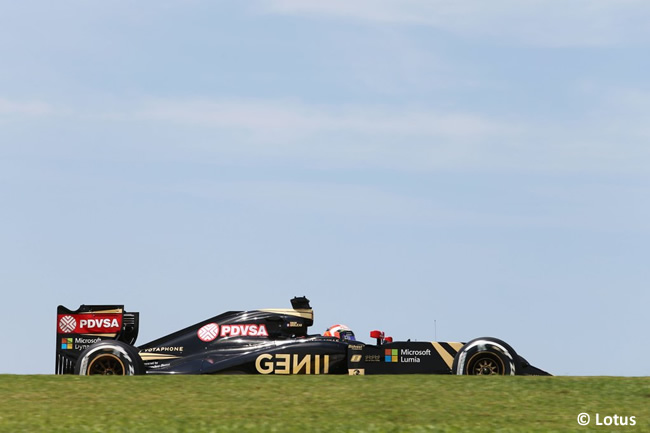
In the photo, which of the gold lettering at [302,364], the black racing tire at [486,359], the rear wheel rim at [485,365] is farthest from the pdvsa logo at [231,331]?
the rear wheel rim at [485,365]

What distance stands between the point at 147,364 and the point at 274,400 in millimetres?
6335

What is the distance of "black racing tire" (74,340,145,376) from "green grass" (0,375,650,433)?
1.37 meters

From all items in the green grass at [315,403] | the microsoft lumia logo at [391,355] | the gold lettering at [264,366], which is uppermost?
the microsoft lumia logo at [391,355]

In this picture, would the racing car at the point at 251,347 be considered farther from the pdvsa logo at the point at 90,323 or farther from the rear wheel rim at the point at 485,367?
the rear wheel rim at the point at 485,367

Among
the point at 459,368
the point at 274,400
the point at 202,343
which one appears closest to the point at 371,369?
the point at 459,368

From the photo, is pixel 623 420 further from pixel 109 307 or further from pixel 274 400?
pixel 109 307

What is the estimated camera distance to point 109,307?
16.5 m

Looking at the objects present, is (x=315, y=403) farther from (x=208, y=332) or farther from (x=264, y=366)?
(x=208, y=332)

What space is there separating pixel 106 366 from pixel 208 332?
2.74m

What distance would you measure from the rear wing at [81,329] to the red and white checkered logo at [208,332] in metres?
1.54

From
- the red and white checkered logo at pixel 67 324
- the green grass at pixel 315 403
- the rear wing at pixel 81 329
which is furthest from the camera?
the red and white checkered logo at pixel 67 324

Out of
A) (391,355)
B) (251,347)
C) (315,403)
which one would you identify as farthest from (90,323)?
(315,403)

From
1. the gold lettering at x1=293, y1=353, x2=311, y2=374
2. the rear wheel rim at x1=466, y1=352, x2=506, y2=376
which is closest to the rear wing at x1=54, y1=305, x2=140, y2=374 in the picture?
the gold lettering at x1=293, y1=353, x2=311, y2=374

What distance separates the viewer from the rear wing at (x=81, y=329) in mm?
16188
